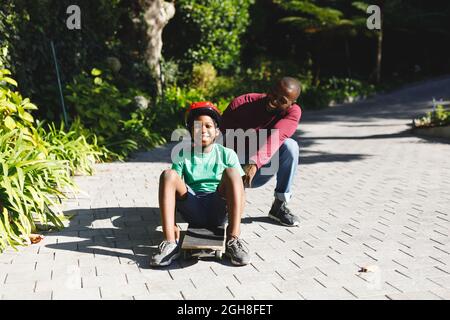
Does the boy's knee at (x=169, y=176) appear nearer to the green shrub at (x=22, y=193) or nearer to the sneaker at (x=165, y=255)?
the sneaker at (x=165, y=255)

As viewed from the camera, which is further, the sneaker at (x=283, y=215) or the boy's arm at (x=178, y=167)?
the sneaker at (x=283, y=215)

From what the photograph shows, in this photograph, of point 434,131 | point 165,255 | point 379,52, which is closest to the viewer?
point 165,255

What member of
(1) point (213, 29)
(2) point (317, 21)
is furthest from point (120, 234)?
(2) point (317, 21)

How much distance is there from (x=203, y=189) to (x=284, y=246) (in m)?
0.74

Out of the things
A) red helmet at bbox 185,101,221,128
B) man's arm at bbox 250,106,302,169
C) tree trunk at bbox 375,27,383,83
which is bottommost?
man's arm at bbox 250,106,302,169

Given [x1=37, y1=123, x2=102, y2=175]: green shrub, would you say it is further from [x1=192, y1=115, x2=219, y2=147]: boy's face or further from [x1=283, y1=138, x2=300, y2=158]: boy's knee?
[x1=192, y1=115, x2=219, y2=147]: boy's face

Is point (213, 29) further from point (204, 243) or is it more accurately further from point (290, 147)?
point (204, 243)

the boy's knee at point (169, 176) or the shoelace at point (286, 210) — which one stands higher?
the boy's knee at point (169, 176)

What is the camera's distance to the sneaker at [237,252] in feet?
12.3

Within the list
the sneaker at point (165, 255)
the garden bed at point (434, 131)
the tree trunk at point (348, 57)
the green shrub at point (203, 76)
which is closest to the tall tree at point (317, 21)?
the tree trunk at point (348, 57)

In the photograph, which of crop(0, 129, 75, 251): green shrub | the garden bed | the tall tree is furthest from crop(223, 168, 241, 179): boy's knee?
the tall tree

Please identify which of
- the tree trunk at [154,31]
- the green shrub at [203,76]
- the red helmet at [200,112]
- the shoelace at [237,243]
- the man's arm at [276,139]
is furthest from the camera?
the green shrub at [203,76]

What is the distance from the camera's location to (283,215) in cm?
486

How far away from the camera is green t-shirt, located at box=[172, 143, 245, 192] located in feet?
13.4
